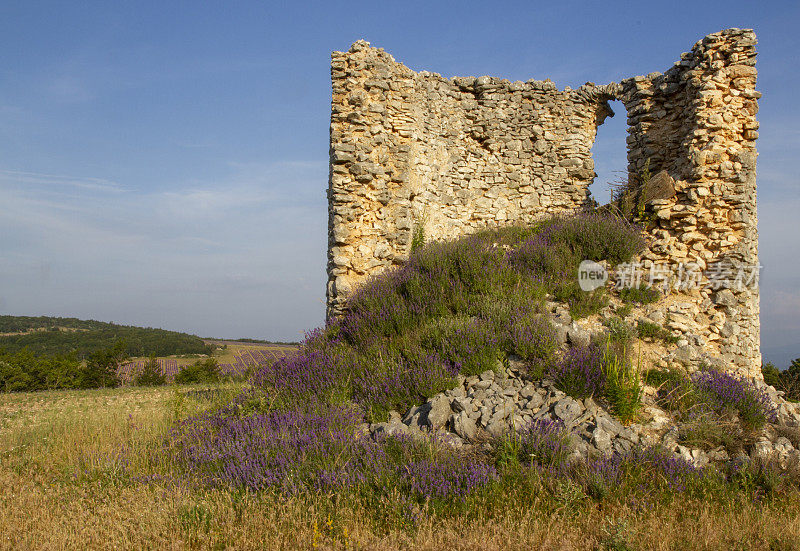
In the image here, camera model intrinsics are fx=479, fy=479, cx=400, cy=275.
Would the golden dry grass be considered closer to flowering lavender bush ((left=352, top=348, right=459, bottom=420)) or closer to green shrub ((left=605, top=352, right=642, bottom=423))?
green shrub ((left=605, top=352, right=642, bottom=423))

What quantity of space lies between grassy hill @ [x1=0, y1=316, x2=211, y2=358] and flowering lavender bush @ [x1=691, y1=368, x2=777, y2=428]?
46.7 m

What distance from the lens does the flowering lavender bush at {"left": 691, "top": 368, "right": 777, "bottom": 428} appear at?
4840 mm

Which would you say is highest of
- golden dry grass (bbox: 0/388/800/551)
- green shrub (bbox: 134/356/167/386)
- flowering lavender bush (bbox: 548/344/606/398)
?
flowering lavender bush (bbox: 548/344/606/398)

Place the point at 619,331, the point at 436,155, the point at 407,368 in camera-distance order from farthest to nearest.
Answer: the point at 436,155 < the point at 619,331 < the point at 407,368

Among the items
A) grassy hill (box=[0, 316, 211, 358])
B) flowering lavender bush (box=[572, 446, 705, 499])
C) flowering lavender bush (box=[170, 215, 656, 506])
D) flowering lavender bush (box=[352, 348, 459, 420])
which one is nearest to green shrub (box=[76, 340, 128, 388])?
grassy hill (box=[0, 316, 211, 358])

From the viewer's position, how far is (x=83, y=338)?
5747 centimetres

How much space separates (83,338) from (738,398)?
67231 mm

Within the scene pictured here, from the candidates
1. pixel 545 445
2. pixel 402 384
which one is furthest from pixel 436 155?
pixel 545 445

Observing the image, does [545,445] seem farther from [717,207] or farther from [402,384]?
[717,207]

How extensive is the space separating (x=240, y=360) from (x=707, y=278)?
22.6 feet

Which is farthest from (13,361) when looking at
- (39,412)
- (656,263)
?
(656,263)

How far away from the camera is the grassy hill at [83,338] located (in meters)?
50.8

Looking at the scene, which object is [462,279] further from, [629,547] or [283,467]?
[629,547]

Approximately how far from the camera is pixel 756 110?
7.43 m
